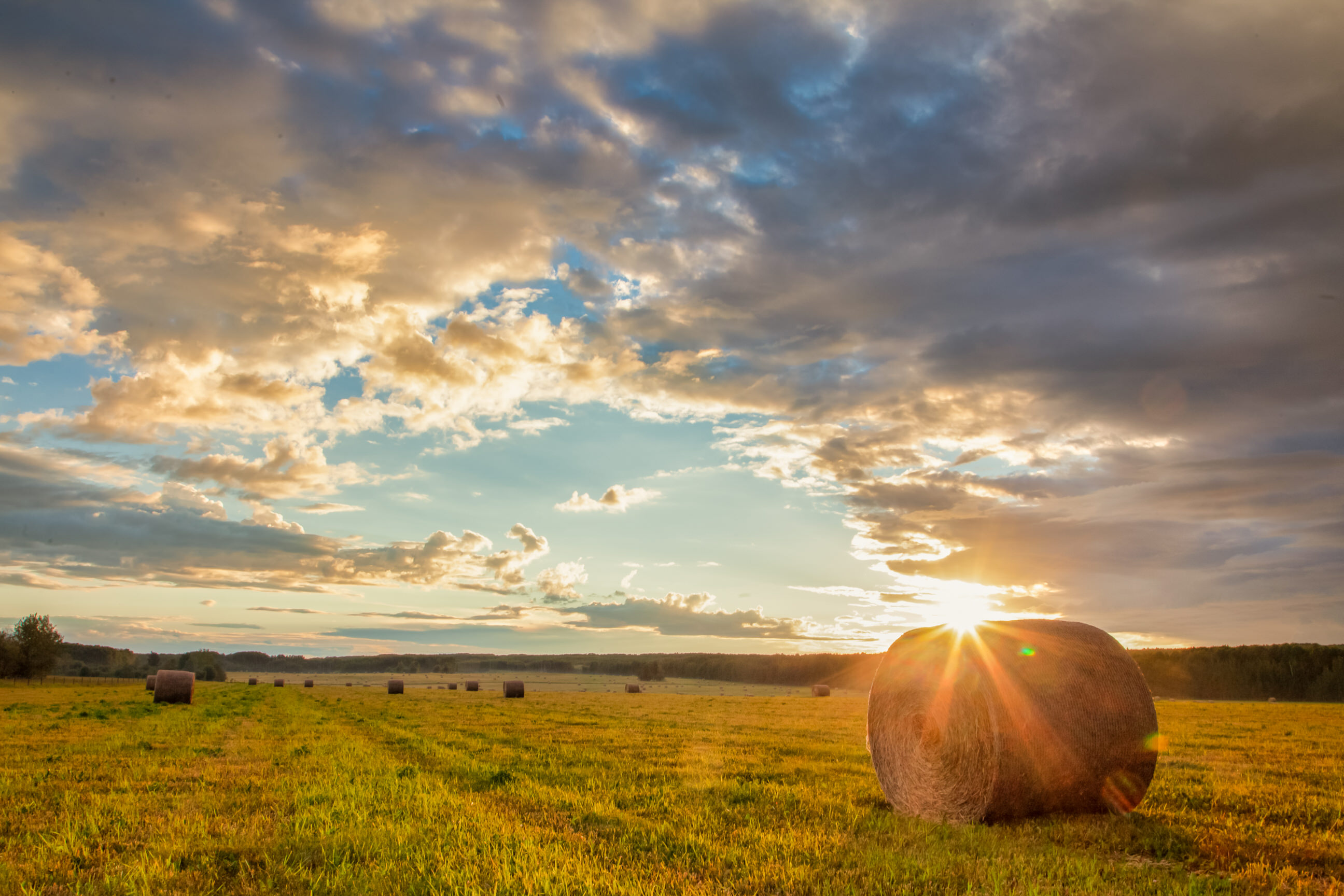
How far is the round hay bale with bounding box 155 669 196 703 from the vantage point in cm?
3619

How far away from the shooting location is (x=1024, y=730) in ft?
31.9

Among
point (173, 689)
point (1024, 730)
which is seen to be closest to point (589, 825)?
point (1024, 730)

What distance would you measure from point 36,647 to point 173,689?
264ft

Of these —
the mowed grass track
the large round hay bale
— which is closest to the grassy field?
the mowed grass track

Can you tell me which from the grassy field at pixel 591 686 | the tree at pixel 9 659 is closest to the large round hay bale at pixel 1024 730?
the grassy field at pixel 591 686

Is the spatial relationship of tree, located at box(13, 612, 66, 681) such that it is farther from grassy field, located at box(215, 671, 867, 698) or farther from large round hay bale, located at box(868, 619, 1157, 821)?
large round hay bale, located at box(868, 619, 1157, 821)

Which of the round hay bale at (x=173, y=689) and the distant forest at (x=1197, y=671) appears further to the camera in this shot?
the distant forest at (x=1197, y=671)

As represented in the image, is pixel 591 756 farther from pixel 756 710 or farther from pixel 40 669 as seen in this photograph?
pixel 40 669

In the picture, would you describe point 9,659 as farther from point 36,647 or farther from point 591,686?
point 591,686

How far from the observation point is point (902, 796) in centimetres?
Answer: 1076

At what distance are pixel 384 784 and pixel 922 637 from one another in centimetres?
832

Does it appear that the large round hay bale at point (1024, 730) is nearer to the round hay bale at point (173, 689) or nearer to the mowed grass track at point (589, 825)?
the mowed grass track at point (589, 825)

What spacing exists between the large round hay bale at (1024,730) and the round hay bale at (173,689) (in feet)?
123

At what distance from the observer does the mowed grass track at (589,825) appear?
650cm
